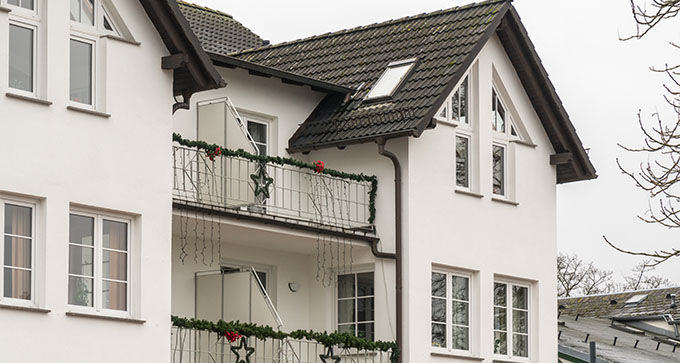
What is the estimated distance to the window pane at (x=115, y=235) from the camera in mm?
Result: 20109

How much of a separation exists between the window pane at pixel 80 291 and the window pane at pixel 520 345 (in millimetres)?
9659

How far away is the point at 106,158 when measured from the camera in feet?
65.8

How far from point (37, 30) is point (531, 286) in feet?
37.5

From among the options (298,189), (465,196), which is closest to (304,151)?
(298,189)

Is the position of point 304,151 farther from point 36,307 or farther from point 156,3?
point 36,307

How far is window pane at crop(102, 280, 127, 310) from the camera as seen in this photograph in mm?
19934

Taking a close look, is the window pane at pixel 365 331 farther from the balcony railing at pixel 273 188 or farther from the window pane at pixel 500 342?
the window pane at pixel 500 342

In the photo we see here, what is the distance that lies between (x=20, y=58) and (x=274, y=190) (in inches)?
241

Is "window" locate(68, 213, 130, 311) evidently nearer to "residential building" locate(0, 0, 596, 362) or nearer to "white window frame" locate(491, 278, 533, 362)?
"residential building" locate(0, 0, 596, 362)

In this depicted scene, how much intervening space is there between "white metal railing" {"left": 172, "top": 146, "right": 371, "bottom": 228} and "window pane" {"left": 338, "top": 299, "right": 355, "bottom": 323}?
1367 mm

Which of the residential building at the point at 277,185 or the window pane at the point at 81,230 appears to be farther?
the window pane at the point at 81,230

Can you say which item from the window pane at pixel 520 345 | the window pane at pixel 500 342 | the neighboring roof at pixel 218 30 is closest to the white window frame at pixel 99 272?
the window pane at pixel 500 342

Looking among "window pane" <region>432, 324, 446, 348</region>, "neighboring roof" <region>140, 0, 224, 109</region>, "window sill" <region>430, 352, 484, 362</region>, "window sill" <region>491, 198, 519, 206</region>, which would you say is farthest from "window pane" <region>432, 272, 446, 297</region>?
"neighboring roof" <region>140, 0, 224, 109</region>

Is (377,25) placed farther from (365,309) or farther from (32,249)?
(32,249)
